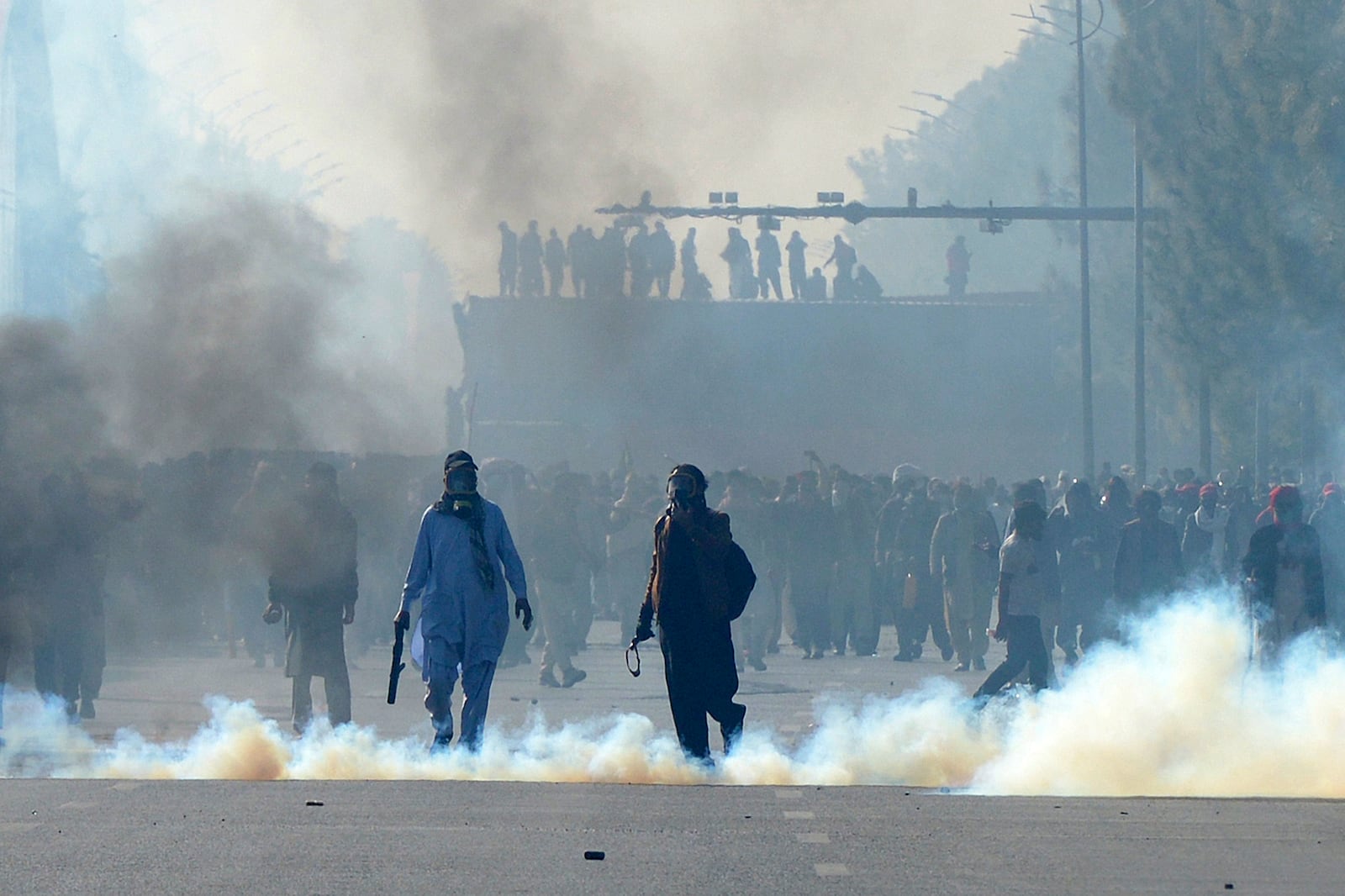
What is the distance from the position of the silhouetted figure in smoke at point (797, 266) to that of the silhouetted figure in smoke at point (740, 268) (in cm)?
113

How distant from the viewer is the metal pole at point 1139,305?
33.6 meters

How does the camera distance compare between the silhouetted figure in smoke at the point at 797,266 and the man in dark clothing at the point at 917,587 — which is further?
the silhouetted figure in smoke at the point at 797,266

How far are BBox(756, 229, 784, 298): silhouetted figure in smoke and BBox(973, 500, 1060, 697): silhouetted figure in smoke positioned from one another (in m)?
41.6

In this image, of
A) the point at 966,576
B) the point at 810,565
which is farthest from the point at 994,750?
the point at 810,565

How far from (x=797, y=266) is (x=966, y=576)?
130ft

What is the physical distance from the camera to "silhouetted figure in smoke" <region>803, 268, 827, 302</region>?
58656mm

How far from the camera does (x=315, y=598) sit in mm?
13039

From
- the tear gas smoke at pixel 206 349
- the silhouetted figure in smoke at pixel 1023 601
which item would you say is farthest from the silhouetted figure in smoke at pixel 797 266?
the silhouetted figure in smoke at pixel 1023 601

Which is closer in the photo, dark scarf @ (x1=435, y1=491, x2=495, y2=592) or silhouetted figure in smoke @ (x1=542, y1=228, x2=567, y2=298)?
→ dark scarf @ (x1=435, y1=491, x2=495, y2=592)

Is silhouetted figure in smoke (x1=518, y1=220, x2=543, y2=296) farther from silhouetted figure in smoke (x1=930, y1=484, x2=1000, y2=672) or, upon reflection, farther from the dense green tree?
silhouetted figure in smoke (x1=930, y1=484, x2=1000, y2=672)

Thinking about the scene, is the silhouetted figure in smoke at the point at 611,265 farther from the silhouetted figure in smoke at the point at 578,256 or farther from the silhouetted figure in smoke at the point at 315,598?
the silhouetted figure in smoke at the point at 315,598

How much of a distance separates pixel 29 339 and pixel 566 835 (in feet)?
32.4

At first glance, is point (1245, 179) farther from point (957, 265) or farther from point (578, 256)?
point (957, 265)

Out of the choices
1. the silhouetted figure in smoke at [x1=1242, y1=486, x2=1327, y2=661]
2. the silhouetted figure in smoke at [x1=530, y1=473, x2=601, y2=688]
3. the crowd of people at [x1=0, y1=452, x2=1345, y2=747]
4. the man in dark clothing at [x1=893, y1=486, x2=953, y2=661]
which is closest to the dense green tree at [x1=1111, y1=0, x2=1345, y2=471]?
the crowd of people at [x1=0, y1=452, x2=1345, y2=747]
